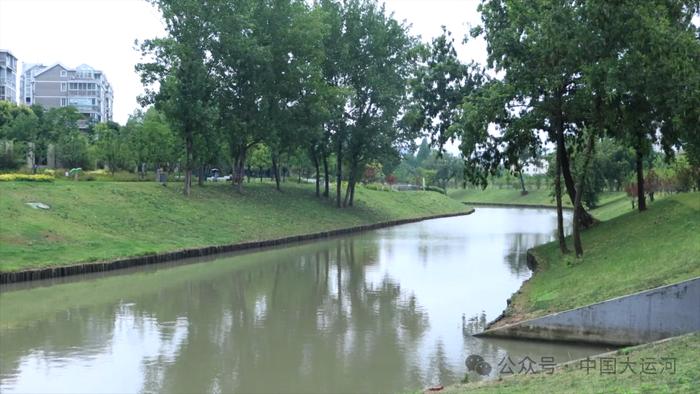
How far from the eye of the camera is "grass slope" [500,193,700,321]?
589 inches

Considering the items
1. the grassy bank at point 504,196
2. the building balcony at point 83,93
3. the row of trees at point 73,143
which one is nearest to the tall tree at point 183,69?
the row of trees at point 73,143

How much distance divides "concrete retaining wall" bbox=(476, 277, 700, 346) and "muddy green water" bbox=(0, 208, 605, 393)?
37cm

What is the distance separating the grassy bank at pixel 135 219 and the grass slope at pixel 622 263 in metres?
17.2

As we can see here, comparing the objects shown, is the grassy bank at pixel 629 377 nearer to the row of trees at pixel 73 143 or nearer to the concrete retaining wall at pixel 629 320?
the concrete retaining wall at pixel 629 320

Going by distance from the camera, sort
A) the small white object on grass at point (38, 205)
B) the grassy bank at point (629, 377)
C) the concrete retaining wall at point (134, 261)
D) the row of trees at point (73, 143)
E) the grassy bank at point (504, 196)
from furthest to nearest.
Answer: the grassy bank at point (504, 196)
the row of trees at point (73, 143)
the small white object on grass at point (38, 205)
the concrete retaining wall at point (134, 261)
the grassy bank at point (629, 377)

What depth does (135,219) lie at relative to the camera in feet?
108

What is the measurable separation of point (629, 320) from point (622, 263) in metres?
4.68

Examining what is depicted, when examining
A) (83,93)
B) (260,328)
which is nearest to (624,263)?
(260,328)

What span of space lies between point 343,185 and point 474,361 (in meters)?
58.2

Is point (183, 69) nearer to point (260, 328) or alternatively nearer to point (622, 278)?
point (260, 328)

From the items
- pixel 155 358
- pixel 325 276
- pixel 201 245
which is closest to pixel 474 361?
pixel 155 358

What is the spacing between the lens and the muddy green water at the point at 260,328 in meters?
12.5

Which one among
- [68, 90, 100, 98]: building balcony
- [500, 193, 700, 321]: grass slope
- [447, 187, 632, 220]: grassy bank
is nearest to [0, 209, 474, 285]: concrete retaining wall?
[500, 193, 700, 321]: grass slope

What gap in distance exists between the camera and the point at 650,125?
20219 mm
